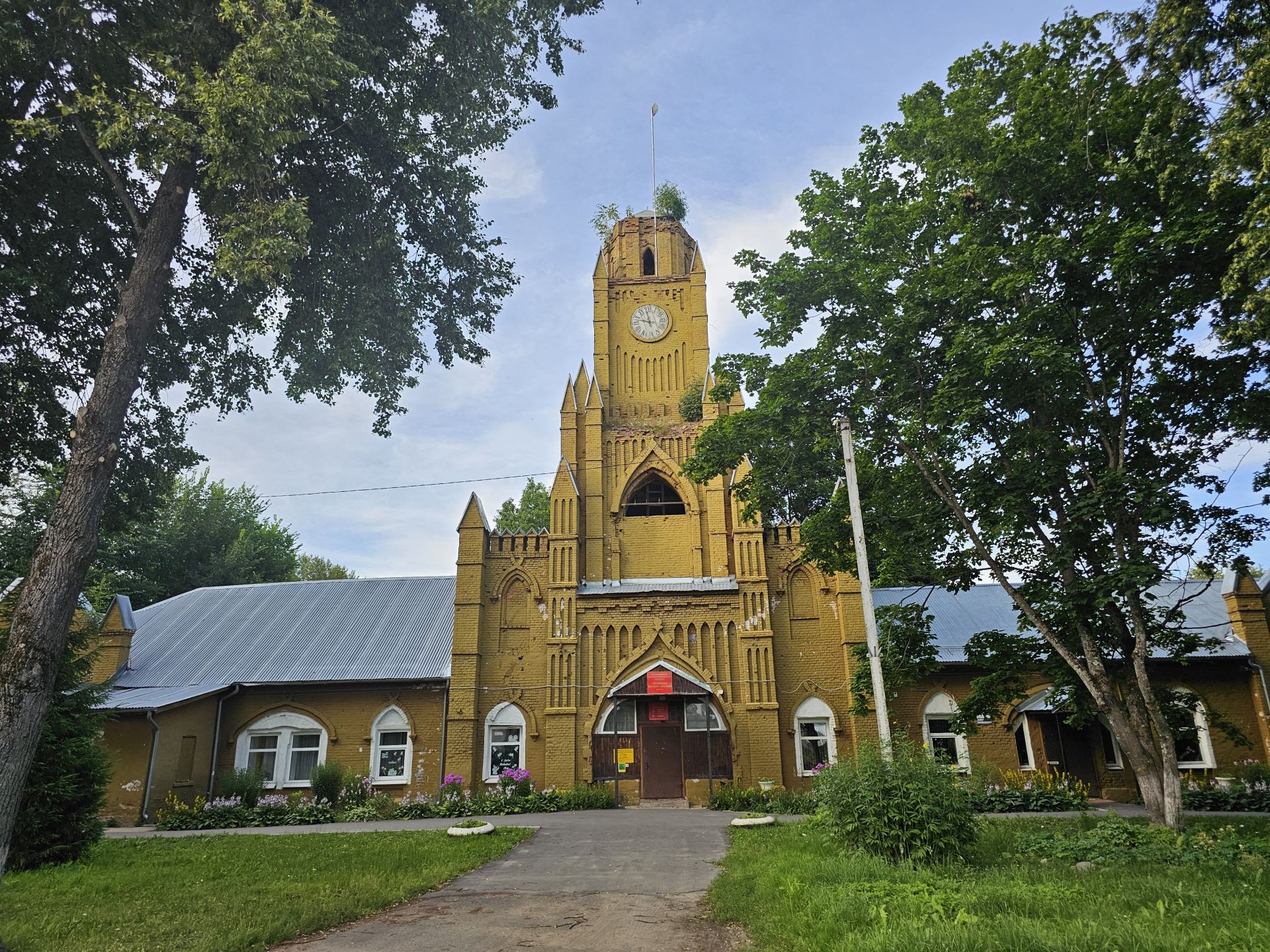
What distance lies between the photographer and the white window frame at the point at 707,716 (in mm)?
21031

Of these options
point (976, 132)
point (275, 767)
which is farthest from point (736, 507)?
point (275, 767)

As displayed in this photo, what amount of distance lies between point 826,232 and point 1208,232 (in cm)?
634

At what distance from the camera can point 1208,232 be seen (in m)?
9.95

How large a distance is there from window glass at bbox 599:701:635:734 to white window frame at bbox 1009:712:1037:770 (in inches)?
416

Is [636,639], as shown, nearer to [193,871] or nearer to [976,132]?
[193,871]

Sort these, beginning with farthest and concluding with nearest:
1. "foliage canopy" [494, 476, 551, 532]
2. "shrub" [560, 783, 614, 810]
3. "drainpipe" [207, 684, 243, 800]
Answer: "foliage canopy" [494, 476, 551, 532] → "drainpipe" [207, 684, 243, 800] → "shrub" [560, 783, 614, 810]

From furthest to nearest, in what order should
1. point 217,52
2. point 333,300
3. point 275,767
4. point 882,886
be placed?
point 275,767 → point 333,300 → point 217,52 → point 882,886

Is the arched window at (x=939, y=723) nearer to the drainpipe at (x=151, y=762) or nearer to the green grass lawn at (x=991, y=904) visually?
the green grass lawn at (x=991, y=904)

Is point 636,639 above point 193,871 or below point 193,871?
above

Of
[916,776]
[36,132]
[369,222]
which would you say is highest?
[369,222]

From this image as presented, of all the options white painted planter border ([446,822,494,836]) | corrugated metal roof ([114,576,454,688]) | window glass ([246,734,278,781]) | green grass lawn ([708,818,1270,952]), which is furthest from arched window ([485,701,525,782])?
green grass lawn ([708,818,1270,952])

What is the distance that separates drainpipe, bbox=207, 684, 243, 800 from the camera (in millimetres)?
21547

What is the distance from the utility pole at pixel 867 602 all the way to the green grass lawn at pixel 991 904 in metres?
1.88

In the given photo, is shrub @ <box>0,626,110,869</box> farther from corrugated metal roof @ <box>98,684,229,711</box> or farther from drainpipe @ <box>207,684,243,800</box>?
drainpipe @ <box>207,684,243,800</box>
